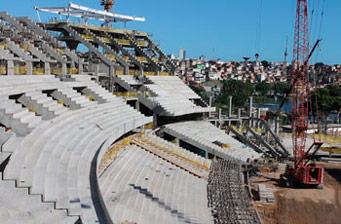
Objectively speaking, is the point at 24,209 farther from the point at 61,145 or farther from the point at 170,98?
the point at 170,98

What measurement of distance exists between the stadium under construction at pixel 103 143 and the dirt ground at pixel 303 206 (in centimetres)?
159

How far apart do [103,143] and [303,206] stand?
15.0m

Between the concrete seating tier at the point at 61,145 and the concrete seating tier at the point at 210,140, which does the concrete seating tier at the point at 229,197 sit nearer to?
the concrete seating tier at the point at 210,140

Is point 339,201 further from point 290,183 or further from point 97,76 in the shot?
point 97,76

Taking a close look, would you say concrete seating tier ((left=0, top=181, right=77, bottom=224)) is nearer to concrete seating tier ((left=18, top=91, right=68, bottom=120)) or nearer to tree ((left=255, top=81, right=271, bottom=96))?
concrete seating tier ((left=18, top=91, right=68, bottom=120))

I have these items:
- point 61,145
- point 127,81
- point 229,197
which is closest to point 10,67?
point 61,145

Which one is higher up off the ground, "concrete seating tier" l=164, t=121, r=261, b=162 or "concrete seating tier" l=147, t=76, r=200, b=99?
"concrete seating tier" l=147, t=76, r=200, b=99

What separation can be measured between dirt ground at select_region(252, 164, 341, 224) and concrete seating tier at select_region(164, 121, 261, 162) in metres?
3.69

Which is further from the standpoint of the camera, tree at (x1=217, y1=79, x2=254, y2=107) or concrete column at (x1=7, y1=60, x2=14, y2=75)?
tree at (x1=217, y1=79, x2=254, y2=107)

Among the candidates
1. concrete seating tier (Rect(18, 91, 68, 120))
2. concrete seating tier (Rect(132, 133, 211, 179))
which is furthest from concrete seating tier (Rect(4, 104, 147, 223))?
concrete seating tier (Rect(132, 133, 211, 179))

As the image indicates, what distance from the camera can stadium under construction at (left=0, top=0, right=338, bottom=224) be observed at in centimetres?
1236

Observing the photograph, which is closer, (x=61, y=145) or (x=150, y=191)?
(x=61, y=145)

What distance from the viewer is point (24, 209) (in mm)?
11062

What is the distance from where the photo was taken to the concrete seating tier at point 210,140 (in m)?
36.1
